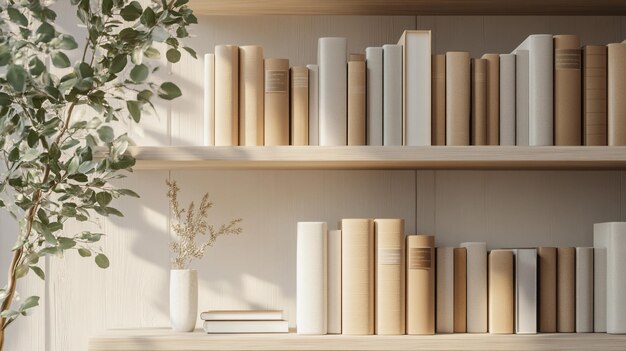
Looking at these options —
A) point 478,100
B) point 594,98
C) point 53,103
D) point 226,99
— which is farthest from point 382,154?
→ point 53,103

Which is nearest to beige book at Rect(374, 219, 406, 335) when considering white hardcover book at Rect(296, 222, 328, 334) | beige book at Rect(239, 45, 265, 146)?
white hardcover book at Rect(296, 222, 328, 334)

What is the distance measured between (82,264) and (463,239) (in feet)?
3.13

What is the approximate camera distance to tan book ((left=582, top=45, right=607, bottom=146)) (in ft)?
5.59

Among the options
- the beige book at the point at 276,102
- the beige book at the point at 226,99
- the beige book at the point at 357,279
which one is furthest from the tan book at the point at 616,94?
the beige book at the point at 226,99

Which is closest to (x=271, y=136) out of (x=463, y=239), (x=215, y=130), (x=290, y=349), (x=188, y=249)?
(x=215, y=130)

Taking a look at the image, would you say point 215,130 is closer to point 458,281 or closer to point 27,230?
point 27,230

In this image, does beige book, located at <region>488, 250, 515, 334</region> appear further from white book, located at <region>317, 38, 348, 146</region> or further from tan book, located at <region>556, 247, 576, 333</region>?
white book, located at <region>317, 38, 348, 146</region>

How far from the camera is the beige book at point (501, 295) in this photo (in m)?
1.72

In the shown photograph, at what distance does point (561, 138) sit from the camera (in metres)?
1.71

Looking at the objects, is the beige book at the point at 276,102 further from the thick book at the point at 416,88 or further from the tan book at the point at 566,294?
the tan book at the point at 566,294

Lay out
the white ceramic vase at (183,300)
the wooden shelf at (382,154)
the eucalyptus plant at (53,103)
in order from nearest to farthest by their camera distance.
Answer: the eucalyptus plant at (53,103) → the wooden shelf at (382,154) → the white ceramic vase at (183,300)

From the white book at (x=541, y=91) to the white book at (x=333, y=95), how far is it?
0.41 metres

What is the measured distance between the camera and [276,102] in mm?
1726

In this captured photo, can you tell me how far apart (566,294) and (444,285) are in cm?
27
